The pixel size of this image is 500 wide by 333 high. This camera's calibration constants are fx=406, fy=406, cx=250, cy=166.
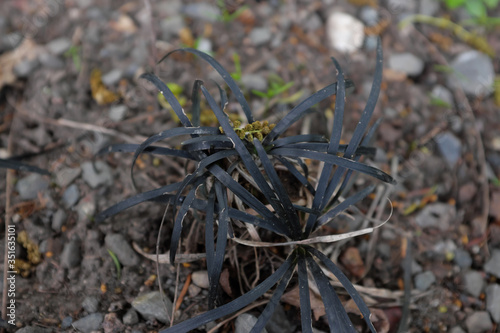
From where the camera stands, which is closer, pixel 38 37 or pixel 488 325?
pixel 488 325

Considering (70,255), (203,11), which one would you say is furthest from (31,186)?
(203,11)

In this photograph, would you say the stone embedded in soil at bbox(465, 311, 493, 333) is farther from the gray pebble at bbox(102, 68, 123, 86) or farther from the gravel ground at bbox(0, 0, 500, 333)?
the gray pebble at bbox(102, 68, 123, 86)

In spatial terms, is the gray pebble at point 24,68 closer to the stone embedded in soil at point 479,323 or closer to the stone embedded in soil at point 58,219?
the stone embedded in soil at point 58,219

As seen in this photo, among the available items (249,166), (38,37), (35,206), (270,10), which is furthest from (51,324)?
(270,10)

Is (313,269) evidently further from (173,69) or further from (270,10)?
(270,10)

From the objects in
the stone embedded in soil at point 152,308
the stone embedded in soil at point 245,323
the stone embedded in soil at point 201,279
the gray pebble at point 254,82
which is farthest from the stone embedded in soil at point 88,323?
the gray pebble at point 254,82

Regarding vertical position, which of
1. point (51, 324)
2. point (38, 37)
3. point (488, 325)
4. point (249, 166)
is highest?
point (38, 37)
